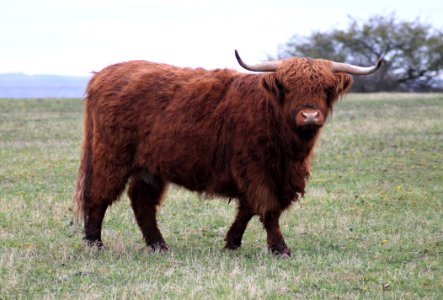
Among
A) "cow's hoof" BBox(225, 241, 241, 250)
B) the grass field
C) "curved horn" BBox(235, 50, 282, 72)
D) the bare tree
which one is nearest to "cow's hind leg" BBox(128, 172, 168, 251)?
the grass field

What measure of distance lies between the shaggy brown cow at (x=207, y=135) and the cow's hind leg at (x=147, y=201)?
0.01 meters

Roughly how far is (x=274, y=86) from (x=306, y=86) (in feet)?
1.12

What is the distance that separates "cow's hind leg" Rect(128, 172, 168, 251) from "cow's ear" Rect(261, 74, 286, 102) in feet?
5.43

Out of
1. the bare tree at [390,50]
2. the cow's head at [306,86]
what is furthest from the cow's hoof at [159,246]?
the bare tree at [390,50]

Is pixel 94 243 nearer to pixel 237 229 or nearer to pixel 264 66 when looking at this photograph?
pixel 237 229

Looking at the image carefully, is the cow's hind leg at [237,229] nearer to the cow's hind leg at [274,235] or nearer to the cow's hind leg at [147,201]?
the cow's hind leg at [274,235]

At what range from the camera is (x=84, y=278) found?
21.4 ft

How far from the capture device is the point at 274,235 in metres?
7.60

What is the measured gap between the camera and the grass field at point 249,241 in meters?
6.22

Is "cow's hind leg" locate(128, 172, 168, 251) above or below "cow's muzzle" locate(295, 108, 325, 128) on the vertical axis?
below

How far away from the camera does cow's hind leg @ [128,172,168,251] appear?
27.1ft

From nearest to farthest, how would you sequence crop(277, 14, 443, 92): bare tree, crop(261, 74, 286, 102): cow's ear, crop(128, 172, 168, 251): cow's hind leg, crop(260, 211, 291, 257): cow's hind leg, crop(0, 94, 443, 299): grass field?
crop(0, 94, 443, 299): grass field
crop(261, 74, 286, 102): cow's ear
crop(260, 211, 291, 257): cow's hind leg
crop(128, 172, 168, 251): cow's hind leg
crop(277, 14, 443, 92): bare tree

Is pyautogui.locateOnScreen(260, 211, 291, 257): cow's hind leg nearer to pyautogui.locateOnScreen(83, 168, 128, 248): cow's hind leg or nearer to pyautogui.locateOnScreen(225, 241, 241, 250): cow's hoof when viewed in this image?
pyautogui.locateOnScreen(225, 241, 241, 250): cow's hoof

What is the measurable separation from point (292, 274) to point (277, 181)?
1.21 metres
